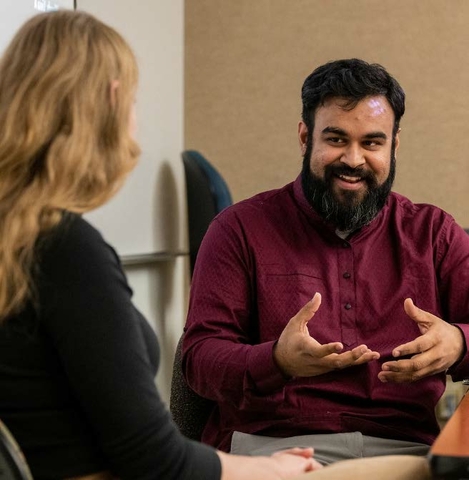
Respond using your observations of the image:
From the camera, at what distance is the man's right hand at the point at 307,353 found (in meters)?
1.82

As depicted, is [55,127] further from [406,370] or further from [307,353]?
[406,370]

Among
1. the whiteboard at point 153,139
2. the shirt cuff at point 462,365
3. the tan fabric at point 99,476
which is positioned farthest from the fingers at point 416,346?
the whiteboard at point 153,139

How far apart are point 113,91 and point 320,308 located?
974mm

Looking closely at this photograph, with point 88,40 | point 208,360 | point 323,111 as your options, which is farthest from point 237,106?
point 88,40

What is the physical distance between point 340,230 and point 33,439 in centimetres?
119

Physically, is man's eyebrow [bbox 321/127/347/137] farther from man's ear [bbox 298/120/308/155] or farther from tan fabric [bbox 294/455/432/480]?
tan fabric [bbox 294/455/432/480]

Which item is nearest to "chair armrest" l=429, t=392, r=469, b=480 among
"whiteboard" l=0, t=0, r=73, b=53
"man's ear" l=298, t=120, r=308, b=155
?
"man's ear" l=298, t=120, r=308, b=155

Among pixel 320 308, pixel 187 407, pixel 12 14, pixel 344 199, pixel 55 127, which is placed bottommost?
pixel 187 407

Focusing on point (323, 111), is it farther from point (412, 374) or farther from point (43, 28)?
point (43, 28)

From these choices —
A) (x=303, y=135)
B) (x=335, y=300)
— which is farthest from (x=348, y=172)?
(x=335, y=300)

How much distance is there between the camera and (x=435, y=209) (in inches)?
93.0

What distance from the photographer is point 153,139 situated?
3785mm

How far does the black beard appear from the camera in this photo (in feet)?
7.43

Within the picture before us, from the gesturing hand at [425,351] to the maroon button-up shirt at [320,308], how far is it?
7 centimetres
